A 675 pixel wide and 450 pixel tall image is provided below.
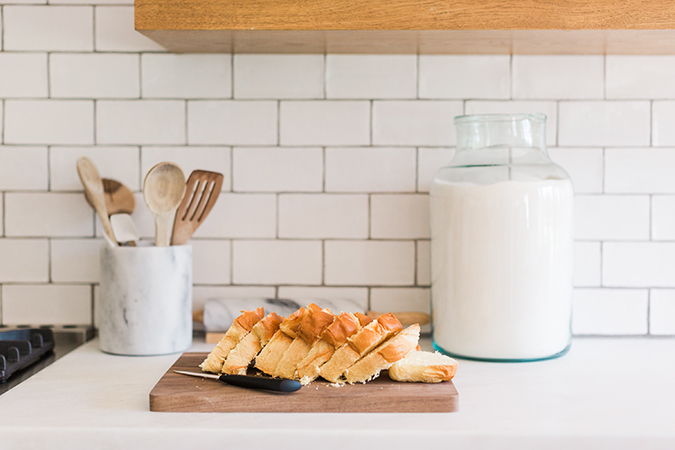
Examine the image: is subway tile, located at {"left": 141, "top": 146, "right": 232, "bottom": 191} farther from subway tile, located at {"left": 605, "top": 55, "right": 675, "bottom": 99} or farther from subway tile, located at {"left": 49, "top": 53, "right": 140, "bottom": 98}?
subway tile, located at {"left": 605, "top": 55, "right": 675, "bottom": 99}

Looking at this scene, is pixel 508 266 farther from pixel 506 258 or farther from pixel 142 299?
pixel 142 299

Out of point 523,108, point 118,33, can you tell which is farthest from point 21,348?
point 523,108

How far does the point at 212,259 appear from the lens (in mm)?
1183

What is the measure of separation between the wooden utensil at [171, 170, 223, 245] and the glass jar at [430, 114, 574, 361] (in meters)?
0.42

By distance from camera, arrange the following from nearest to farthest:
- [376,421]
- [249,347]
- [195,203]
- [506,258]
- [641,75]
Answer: [376,421], [249,347], [506,258], [195,203], [641,75]

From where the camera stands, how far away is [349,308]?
110 cm

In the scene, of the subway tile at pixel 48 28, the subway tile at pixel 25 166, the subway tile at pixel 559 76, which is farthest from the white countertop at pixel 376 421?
the subway tile at pixel 48 28

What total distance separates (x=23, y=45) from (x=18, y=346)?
0.63 meters

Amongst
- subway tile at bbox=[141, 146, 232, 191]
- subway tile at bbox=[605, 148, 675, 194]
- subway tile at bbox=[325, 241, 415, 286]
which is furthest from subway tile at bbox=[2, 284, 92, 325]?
subway tile at bbox=[605, 148, 675, 194]

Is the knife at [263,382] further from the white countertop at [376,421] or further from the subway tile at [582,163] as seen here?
the subway tile at [582,163]

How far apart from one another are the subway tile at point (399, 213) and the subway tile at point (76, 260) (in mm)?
576

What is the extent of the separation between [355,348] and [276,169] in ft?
1.71

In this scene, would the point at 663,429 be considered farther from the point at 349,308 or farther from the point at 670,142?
the point at 670,142

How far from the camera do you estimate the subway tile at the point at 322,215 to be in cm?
117
